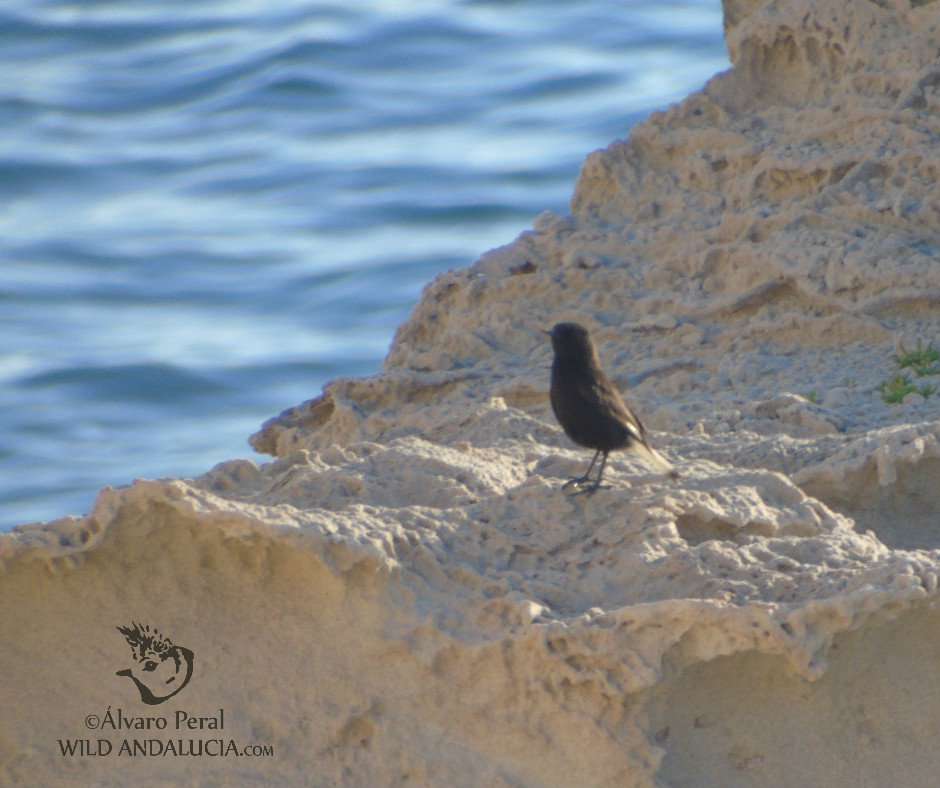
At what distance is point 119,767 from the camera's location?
3.32 meters

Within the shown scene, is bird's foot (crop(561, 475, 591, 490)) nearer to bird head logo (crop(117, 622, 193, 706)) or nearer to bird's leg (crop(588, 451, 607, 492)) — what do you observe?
bird's leg (crop(588, 451, 607, 492))

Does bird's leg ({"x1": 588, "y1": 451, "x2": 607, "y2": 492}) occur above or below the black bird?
below

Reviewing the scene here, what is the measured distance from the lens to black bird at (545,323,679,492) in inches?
165

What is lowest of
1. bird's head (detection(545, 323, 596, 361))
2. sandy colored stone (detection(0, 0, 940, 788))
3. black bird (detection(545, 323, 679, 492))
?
sandy colored stone (detection(0, 0, 940, 788))

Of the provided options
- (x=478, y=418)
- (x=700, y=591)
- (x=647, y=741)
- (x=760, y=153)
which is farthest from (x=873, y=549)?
(x=760, y=153)

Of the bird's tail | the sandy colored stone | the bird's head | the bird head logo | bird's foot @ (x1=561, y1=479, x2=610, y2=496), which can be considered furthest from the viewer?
the bird's head

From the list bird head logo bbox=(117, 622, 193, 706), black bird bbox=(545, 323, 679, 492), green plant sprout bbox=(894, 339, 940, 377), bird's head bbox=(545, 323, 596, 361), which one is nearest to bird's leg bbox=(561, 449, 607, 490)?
black bird bbox=(545, 323, 679, 492)

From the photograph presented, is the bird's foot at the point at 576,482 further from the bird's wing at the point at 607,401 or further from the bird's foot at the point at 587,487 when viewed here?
the bird's wing at the point at 607,401

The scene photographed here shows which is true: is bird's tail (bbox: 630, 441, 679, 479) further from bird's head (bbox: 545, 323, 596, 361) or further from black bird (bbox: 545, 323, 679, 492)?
bird's head (bbox: 545, 323, 596, 361)

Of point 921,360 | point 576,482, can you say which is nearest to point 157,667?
point 576,482

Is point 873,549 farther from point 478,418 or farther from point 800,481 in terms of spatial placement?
point 478,418

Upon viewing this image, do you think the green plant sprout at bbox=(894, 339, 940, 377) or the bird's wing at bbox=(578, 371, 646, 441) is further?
the green plant sprout at bbox=(894, 339, 940, 377)

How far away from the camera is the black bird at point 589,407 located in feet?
13.8

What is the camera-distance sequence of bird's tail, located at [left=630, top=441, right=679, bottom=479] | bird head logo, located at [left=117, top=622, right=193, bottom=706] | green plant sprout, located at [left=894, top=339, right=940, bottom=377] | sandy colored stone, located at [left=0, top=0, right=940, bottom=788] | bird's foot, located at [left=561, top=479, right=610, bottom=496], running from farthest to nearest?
green plant sprout, located at [left=894, top=339, right=940, bottom=377] → bird's tail, located at [left=630, top=441, right=679, bottom=479] → bird's foot, located at [left=561, top=479, right=610, bottom=496] → bird head logo, located at [left=117, top=622, right=193, bottom=706] → sandy colored stone, located at [left=0, top=0, right=940, bottom=788]
